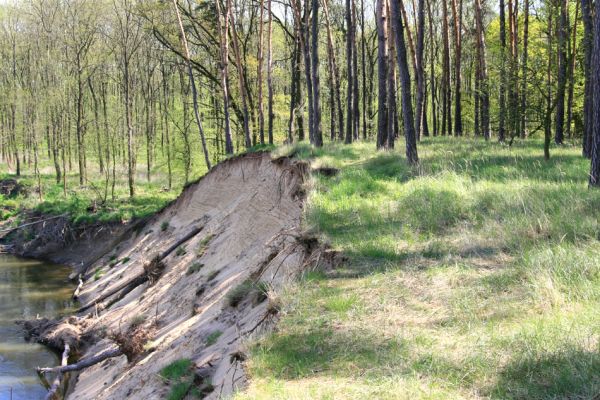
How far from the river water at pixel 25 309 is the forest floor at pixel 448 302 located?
6.19 metres

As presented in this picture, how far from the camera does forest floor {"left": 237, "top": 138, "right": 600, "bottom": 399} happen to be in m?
3.81

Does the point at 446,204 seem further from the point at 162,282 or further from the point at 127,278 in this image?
the point at 127,278

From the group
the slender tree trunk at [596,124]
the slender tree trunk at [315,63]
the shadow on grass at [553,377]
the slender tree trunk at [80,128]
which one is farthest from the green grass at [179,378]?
the slender tree trunk at [80,128]

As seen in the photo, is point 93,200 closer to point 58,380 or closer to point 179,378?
point 58,380

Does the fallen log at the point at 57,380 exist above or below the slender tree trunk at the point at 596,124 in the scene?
below

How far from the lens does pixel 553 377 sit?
11.6 feet

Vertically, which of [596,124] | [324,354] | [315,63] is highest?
[315,63]

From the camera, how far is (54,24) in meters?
37.8

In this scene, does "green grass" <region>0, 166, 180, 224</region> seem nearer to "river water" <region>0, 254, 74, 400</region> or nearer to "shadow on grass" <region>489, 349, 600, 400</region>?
"river water" <region>0, 254, 74, 400</region>

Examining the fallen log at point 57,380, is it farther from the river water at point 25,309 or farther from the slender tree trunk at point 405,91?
the slender tree trunk at point 405,91

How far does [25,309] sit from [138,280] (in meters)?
4.49

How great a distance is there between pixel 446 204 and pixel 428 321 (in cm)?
388

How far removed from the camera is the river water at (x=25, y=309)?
12.5m

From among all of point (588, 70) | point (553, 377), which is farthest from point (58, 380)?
point (588, 70)
